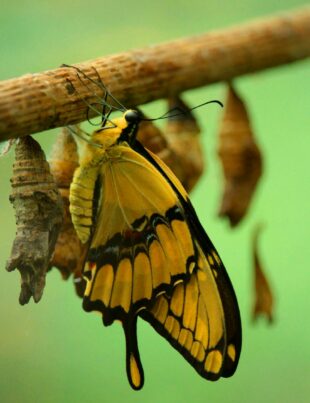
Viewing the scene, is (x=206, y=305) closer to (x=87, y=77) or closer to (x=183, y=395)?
(x=87, y=77)

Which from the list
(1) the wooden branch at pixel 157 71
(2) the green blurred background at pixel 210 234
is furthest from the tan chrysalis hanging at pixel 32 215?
(2) the green blurred background at pixel 210 234

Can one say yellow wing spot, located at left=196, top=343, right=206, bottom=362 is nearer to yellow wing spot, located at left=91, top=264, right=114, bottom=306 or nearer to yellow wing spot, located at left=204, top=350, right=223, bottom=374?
yellow wing spot, located at left=204, top=350, right=223, bottom=374

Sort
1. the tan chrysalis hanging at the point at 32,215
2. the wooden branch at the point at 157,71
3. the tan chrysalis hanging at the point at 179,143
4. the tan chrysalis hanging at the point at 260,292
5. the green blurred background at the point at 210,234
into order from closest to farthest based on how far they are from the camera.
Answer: the wooden branch at the point at 157,71 < the tan chrysalis hanging at the point at 32,215 < the tan chrysalis hanging at the point at 179,143 < the tan chrysalis hanging at the point at 260,292 < the green blurred background at the point at 210,234

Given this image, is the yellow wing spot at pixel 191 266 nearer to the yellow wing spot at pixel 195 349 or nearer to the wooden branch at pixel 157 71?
the yellow wing spot at pixel 195 349

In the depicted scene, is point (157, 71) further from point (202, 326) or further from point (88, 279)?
point (202, 326)

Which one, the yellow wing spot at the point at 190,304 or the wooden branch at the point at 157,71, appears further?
the yellow wing spot at the point at 190,304

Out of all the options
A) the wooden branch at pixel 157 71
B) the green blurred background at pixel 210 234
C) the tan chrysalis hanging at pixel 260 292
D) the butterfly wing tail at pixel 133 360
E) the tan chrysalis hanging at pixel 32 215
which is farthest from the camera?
the green blurred background at pixel 210 234

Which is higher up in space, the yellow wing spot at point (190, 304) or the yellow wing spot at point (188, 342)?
the yellow wing spot at point (190, 304)

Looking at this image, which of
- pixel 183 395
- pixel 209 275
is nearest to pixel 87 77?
pixel 209 275
